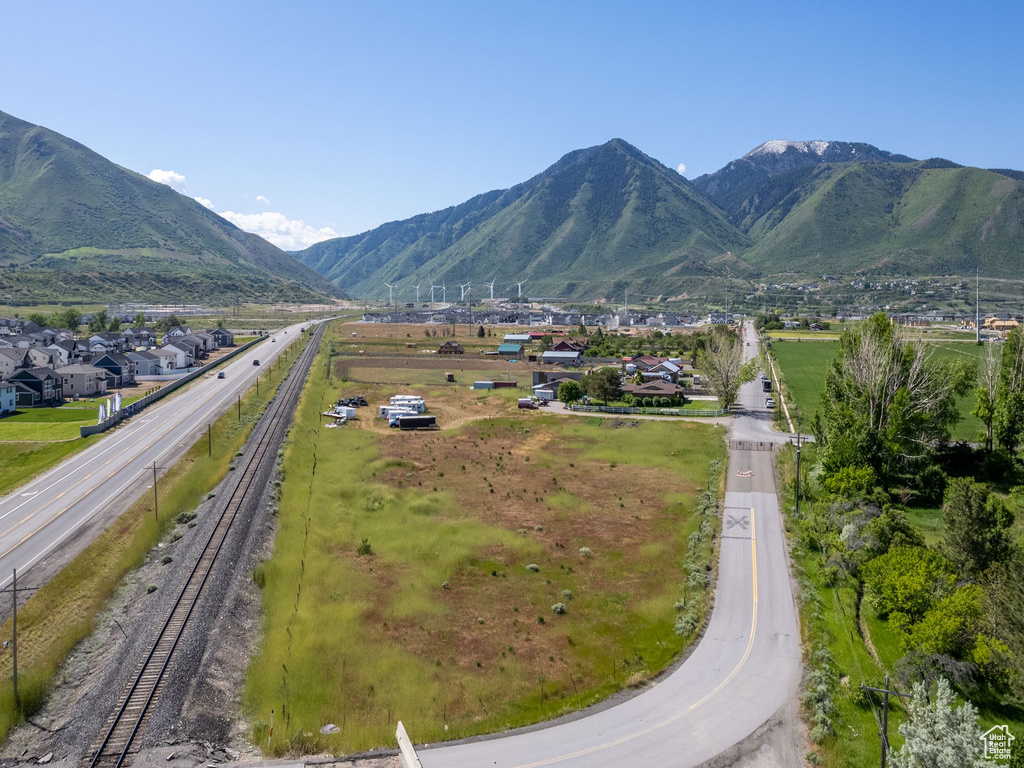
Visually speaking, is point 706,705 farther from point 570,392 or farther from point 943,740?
point 570,392

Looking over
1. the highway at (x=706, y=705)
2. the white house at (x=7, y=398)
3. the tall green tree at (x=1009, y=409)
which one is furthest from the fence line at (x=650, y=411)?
the white house at (x=7, y=398)

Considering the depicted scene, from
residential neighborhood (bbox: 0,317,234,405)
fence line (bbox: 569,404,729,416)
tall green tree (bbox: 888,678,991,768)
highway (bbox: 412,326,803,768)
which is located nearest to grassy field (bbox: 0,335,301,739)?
highway (bbox: 412,326,803,768)

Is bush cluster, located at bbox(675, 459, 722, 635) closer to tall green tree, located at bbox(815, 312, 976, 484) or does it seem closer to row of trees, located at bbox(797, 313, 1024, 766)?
row of trees, located at bbox(797, 313, 1024, 766)

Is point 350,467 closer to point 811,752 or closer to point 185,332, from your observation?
point 811,752

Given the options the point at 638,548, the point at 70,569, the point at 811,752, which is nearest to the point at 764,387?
the point at 638,548

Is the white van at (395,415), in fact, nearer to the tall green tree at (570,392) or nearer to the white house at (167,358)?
the tall green tree at (570,392)
